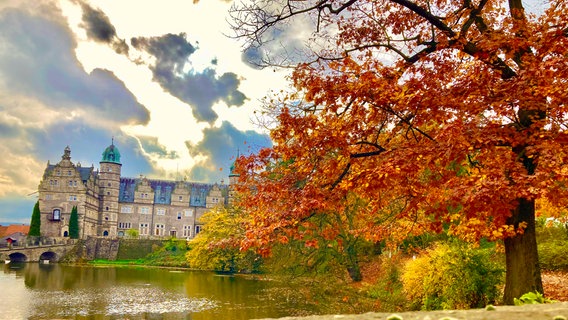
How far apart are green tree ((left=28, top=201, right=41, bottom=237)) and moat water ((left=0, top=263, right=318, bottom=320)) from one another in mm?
30472

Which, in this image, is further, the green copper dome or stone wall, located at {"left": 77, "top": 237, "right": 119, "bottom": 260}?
the green copper dome

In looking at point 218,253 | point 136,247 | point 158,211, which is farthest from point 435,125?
point 158,211

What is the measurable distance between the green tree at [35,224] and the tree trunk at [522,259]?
2354 inches

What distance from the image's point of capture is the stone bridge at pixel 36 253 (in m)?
48.0

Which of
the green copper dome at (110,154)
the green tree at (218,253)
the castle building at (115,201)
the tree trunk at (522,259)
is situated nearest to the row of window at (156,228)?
the castle building at (115,201)

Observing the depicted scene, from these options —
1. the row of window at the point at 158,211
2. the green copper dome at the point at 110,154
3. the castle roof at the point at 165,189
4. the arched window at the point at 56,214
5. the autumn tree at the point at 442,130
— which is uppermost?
the green copper dome at the point at 110,154

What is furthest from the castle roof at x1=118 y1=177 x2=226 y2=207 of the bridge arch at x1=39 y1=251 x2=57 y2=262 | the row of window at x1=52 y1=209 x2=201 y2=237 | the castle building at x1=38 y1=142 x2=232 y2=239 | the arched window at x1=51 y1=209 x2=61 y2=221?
the bridge arch at x1=39 y1=251 x2=57 y2=262

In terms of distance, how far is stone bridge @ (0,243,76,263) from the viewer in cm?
4803

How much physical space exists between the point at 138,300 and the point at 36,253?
36562 millimetres

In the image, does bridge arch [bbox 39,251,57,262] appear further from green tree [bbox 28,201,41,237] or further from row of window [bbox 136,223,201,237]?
row of window [bbox 136,223,201,237]

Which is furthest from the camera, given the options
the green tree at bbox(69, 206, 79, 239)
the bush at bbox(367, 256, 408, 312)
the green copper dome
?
the green copper dome

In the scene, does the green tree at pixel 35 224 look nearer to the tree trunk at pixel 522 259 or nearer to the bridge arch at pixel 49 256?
the bridge arch at pixel 49 256

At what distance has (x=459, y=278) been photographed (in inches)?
423

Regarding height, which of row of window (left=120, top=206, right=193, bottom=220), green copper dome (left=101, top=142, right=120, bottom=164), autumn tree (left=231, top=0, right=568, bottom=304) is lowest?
autumn tree (left=231, top=0, right=568, bottom=304)
